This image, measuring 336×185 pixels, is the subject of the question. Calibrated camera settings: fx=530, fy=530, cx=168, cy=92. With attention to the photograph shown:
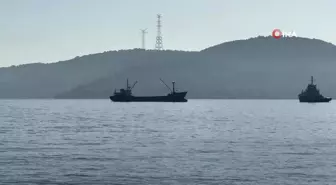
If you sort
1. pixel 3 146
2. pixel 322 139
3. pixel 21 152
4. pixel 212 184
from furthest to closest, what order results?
pixel 322 139, pixel 3 146, pixel 21 152, pixel 212 184

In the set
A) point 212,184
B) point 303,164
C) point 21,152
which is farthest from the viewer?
point 21,152

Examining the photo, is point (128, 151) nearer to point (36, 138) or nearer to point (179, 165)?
point (179, 165)

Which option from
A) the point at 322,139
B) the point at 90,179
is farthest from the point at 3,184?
the point at 322,139

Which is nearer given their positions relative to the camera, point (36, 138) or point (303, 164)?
point (303, 164)

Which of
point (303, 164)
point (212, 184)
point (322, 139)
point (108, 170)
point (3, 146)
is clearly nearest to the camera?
point (212, 184)

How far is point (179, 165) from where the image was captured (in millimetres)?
37625

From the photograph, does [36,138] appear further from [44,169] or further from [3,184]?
[3,184]

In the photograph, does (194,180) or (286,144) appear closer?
(194,180)

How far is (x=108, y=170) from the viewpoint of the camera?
35406 mm

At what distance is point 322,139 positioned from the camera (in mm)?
60062

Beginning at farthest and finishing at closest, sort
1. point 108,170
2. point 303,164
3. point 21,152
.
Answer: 1. point 21,152
2. point 303,164
3. point 108,170

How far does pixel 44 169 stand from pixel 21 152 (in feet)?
36.5

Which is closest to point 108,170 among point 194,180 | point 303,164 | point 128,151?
point 194,180

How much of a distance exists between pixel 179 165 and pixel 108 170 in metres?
5.28
